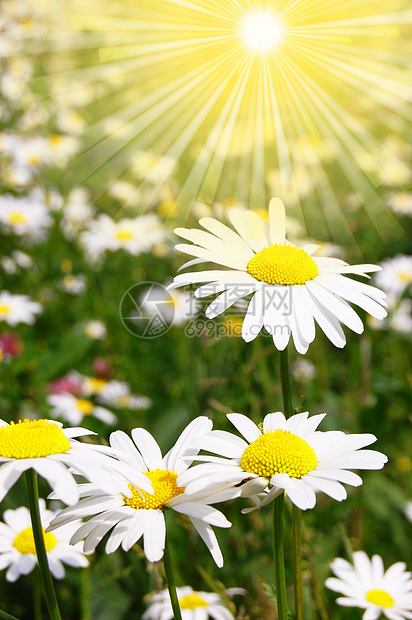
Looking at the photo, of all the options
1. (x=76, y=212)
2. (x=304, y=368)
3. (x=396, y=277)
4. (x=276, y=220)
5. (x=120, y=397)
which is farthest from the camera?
(x=76, y=212)

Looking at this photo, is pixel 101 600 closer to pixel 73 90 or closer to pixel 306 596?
pixel 306 596

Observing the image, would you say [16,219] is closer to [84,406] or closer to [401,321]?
[84,406]

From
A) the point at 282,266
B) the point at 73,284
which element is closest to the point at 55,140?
the point at 73,284

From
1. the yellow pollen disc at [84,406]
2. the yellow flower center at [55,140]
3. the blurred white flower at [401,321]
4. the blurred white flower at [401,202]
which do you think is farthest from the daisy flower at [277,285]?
the yellow flower center at [55,140]

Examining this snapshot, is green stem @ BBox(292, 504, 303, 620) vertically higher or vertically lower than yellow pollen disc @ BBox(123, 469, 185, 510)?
lower

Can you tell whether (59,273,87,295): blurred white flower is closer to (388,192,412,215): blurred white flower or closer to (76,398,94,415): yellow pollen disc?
(76,398,94,415): yellow pollen disc

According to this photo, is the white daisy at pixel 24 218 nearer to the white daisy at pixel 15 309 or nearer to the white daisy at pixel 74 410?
the white daisy at pixel 15 309

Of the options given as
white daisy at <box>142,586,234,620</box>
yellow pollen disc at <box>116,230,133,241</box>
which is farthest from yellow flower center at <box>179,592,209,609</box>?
yellow pollen disc at <box>116,230,133,241</box>
